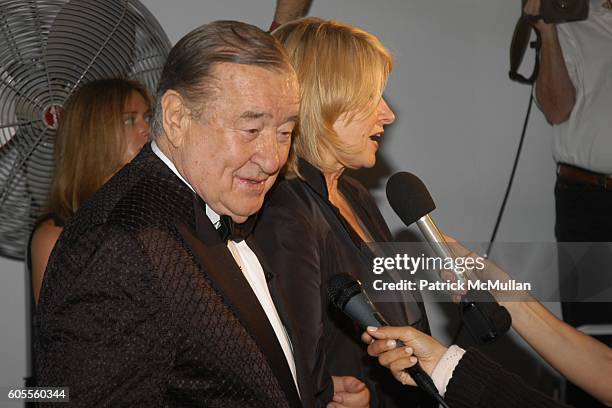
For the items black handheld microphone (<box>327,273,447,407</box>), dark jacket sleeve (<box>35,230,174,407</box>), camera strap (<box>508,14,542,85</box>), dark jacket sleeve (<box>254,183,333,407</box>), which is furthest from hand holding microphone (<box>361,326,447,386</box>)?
camera strap (<box>508,14,542,85</box>)

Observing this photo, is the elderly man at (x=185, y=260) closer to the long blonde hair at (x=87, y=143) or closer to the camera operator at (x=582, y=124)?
the long blonde hair at (x=87, y=143)

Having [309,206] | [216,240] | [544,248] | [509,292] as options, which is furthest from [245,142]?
[544,248]

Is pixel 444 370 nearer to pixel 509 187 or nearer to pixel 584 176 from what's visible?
pixel 584 176

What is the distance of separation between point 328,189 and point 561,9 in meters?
1.49

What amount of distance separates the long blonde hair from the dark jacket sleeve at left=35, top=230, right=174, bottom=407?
114cm

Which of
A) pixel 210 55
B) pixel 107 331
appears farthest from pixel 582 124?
pixel 107 331

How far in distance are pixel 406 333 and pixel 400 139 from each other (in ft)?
6.32

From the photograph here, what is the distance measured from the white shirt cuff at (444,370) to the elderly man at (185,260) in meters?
0.23

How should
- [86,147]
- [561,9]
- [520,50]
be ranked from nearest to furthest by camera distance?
[86,147], [561,9], [520,50]

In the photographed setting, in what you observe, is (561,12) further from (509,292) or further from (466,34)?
(509,292)

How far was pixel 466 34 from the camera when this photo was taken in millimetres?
3184

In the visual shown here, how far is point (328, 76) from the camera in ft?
5.53

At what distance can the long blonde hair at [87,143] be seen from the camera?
208cm

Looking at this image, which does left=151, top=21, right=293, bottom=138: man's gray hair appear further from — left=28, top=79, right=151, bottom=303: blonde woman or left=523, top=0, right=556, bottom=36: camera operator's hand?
left=523, top=0, right=556, bottom=36: camera operator's hand
